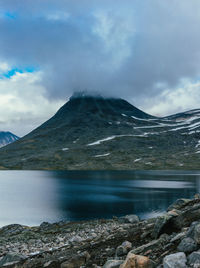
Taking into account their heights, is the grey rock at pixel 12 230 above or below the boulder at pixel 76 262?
below

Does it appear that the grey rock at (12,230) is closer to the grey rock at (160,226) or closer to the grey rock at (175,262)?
the grey rock at (160,226)

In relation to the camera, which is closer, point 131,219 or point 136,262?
point 136,262

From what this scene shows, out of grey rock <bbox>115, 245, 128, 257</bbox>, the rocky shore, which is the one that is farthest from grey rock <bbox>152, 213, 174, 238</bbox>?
grey rock <bbox>115, 245, 128, 257</bbox>

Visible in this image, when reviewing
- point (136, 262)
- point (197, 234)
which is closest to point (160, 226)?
point (197, 234)

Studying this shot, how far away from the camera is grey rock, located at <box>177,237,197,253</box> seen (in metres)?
12.7

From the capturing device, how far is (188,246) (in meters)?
12.8

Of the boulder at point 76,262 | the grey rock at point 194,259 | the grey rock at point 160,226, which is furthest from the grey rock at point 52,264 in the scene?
the grey rock at point 194,259

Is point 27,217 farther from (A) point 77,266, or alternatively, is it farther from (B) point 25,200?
(A) point 77,266

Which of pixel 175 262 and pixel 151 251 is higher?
pixel 175 262

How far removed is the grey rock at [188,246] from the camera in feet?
41.6

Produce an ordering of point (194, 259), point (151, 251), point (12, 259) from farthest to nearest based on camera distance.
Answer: point (12, 259), point (151, 251), point (194, 259)

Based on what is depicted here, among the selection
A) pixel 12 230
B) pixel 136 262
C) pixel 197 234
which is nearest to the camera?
pixel 136 262

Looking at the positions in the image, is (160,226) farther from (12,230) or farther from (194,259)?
(12,230)

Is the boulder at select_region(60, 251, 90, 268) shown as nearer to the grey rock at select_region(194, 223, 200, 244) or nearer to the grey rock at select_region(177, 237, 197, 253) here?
the grey rock at select_region(177, 237, 197, 253)
